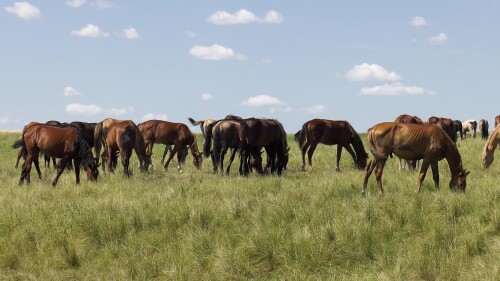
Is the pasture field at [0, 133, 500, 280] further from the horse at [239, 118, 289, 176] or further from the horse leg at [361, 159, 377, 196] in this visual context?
the horse at [239, 118, 289, 176]

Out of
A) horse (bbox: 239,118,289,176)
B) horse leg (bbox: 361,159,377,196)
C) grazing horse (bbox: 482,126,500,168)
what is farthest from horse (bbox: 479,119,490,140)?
horse leg (bbox: 361,159,377,196)

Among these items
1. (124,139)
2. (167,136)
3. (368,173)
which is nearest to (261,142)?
(124,139)

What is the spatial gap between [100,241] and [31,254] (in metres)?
1.08

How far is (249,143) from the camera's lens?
2027cm

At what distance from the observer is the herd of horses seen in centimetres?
1259

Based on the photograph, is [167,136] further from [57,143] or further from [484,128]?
[484,128]

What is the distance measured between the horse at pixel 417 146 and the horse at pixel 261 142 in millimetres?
7568

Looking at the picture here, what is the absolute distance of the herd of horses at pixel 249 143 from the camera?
41.3ft

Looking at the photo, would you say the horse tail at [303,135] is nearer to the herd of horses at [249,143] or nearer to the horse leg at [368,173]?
the herd of horses at [249,143]

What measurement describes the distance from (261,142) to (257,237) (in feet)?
38.7

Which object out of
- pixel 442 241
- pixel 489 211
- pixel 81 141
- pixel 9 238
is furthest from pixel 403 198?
pixel 81 141

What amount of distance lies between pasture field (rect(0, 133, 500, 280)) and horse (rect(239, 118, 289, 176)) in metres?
7.63

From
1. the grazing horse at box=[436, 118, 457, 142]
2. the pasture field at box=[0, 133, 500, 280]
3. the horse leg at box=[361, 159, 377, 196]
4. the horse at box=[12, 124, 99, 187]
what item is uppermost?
the grazing horse at box=[436, 118, 457, 142]

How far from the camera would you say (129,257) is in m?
8.55
